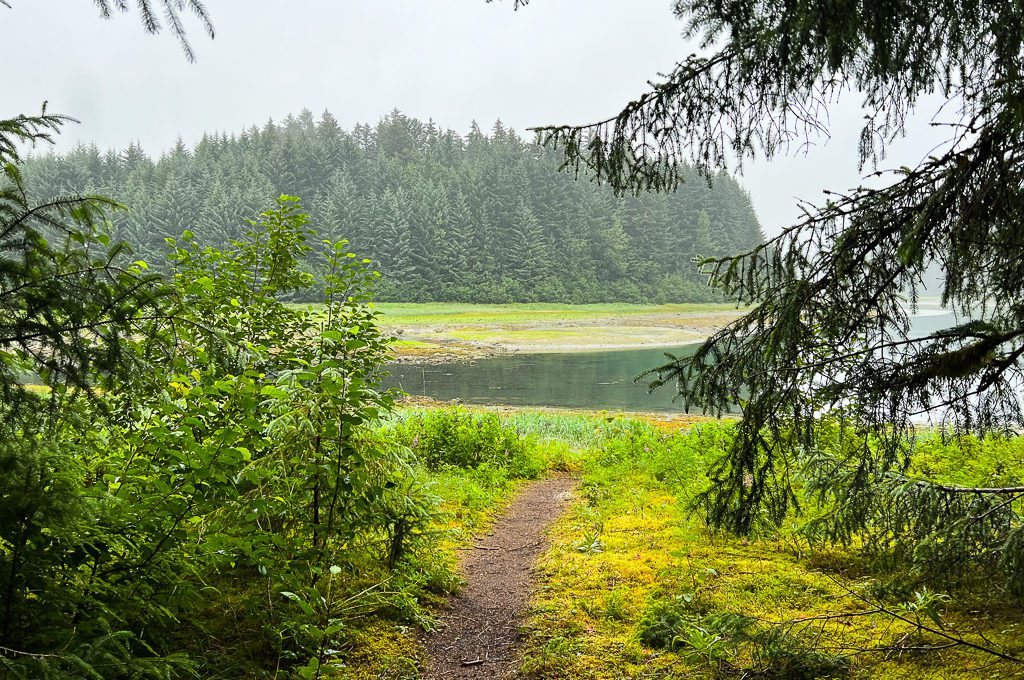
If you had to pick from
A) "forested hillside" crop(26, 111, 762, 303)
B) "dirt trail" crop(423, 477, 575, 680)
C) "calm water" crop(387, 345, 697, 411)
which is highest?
"forested hillside" crop(26, 111, 762, 303)

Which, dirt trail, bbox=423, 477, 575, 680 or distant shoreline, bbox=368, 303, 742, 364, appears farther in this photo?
distant shoreline, bbox=368, 303, 742, 364

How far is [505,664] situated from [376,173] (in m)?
85.7

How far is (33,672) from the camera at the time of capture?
5.19 feet

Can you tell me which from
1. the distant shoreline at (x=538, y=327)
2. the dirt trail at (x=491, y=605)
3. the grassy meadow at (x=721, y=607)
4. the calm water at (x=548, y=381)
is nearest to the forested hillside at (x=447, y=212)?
the distant shoreline at (x=538, y=327)

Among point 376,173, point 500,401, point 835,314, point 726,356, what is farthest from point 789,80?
point 376,173

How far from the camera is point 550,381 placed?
88.4 ft

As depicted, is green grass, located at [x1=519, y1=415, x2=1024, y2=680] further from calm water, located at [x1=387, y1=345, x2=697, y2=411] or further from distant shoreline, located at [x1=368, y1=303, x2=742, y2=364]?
distant shoreline, located at [x1=368, y1=303, x2=742, y2=364]

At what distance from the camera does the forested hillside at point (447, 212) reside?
218 feet

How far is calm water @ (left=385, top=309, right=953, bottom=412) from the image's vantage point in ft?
73.2

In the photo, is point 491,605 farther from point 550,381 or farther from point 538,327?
point 538,327

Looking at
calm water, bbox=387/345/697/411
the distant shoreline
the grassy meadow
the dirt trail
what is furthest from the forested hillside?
the grassy meadow

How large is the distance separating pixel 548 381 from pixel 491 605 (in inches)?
899

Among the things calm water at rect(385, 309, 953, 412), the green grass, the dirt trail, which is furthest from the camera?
calm water at rect(385, 309, 953, 412)

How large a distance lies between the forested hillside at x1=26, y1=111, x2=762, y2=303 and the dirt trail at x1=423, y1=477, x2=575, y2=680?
60059 millimetres
